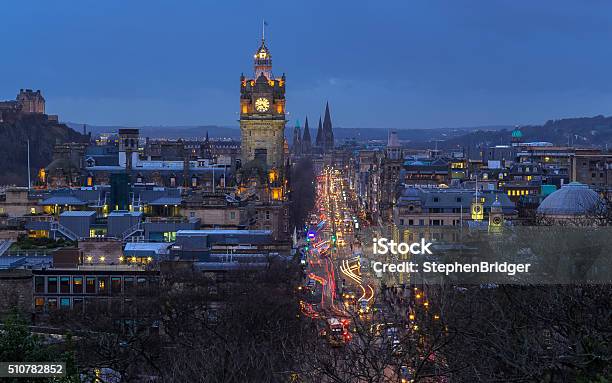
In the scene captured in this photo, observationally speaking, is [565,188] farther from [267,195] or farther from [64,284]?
[64,284]

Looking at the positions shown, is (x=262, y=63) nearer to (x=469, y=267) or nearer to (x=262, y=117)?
(x=262, y=117)

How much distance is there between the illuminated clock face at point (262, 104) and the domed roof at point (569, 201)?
57.9m

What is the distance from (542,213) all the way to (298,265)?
82.0 ft

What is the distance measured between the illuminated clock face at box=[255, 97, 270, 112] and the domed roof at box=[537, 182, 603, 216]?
57.9 m

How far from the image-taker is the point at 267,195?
121875 mm

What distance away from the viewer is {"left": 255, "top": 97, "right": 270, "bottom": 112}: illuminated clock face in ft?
489

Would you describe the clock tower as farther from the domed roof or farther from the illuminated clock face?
the domed roof

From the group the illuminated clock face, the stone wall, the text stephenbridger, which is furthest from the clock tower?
the stone wall

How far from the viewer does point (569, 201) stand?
93.0 metres

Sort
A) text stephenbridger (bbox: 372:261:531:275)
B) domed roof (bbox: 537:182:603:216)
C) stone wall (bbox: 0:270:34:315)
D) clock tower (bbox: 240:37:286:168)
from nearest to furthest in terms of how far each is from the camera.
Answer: text stephenbridger (bbox: 372:261:531:275)
stone wall (bbox: 0:270:34:315)
domed roof (bbox: 537:182:603:216)
clock tower (bbox: 240:37:286:168)

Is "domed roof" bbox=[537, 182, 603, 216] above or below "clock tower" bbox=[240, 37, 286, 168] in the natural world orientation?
below

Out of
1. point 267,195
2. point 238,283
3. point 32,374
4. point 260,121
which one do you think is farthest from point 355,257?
point 32,374

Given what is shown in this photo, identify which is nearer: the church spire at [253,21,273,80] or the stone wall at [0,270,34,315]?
the stone wall at [0,270,34,315]

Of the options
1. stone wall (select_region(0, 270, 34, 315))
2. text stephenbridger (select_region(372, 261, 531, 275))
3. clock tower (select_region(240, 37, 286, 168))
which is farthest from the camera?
clock tower (select_region(240, 37, 286, 168))
